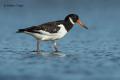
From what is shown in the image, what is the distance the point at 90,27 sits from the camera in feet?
85.3

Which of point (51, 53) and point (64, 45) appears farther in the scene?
point (64, 45)

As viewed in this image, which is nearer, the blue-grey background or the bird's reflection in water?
the blue-grey background

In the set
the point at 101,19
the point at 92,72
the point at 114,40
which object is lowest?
the point at 92,72

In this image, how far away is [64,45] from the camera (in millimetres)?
19453

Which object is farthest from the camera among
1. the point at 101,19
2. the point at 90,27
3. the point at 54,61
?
the point at 101,19

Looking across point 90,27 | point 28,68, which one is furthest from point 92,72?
point 90,27

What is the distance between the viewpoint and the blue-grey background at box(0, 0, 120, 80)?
13680 mm

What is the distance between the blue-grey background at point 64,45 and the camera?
539 inches

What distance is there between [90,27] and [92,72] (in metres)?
12.4

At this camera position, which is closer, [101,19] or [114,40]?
[114,40]

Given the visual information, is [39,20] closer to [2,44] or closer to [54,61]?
[2,44]

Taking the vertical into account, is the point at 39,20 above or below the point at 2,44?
above

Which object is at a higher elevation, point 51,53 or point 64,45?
point 64,45

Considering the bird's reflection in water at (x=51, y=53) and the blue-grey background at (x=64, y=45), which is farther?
the bird's reflection in water at (x=51, y=53)
